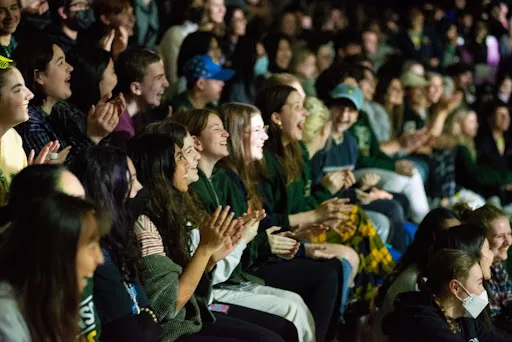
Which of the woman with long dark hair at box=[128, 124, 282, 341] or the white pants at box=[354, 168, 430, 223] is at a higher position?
the woman with long dark hair at box=[128, 124, 282, 341]

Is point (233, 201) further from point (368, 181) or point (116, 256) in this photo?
point (368, 181)

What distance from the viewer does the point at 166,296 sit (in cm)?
309

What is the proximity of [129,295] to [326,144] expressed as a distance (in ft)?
9.24

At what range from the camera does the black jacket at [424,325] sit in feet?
11.1

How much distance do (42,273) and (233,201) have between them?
186 centimetres

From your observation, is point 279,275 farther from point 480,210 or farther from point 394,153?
point 394,153

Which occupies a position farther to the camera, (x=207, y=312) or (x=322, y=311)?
(x=322, y=311)

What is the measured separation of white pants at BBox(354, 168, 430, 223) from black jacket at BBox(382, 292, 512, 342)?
2.27 meters

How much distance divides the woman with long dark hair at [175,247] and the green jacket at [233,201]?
0.39 meters

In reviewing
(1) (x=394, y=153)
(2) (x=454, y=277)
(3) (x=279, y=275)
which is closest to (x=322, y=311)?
(3) (x=279, y=275)

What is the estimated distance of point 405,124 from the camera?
690 cm

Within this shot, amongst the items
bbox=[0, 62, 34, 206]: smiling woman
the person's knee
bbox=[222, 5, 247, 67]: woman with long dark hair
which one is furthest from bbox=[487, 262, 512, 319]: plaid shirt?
bbox=[222, 5, 247, 67]: woman with long dark hair

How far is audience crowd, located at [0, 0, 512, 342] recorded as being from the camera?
2.55m

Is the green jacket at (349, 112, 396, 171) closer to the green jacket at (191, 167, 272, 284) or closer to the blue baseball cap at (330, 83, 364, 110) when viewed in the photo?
the blue baseball cap at (330, 83, 364, 110)
